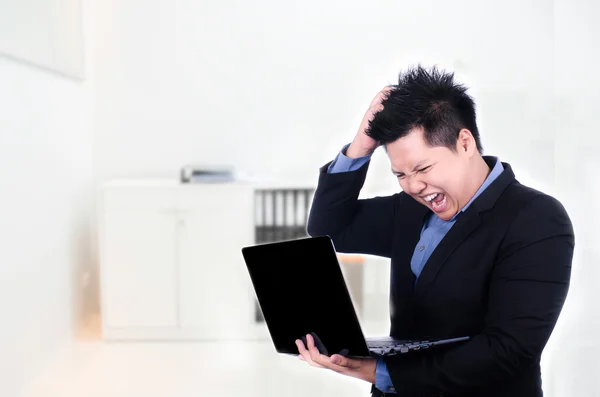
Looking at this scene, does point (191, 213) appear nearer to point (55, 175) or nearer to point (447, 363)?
point (55, 175)

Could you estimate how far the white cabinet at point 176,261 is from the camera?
3.39 meters

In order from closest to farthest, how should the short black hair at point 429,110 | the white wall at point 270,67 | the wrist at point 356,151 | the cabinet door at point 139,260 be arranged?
1. the short black hair at point 429,110
2. the wrist at point 356,151
3. the cabinet door at point 139,260
4. the white wall at point 270,67

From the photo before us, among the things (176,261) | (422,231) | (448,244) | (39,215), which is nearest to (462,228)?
(448,244)

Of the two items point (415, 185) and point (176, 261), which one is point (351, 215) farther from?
point (176, 261)

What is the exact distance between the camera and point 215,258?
11.2 feet

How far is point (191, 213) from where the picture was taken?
Answer: 3396 millimetres

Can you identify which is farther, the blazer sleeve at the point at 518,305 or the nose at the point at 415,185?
the nose at the point at 415,185

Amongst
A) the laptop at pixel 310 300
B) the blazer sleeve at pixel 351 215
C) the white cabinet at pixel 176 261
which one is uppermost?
the blazer sleeve at pixel 351 215

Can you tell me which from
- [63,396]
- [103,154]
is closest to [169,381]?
[63,396]

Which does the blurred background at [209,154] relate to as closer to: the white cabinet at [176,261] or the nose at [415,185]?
the white cabinet at [176,261]

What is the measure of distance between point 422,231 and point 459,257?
16 cm

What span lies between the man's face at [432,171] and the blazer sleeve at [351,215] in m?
0.16

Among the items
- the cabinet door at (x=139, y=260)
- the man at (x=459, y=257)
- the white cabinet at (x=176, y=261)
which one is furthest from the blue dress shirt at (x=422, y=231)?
the cabinet door at (x=139, y=260)

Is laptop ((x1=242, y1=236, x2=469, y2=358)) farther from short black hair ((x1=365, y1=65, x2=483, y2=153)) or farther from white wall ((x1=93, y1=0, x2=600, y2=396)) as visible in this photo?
white wall ((x1=93, y1=0, x2=600, y2=396))
